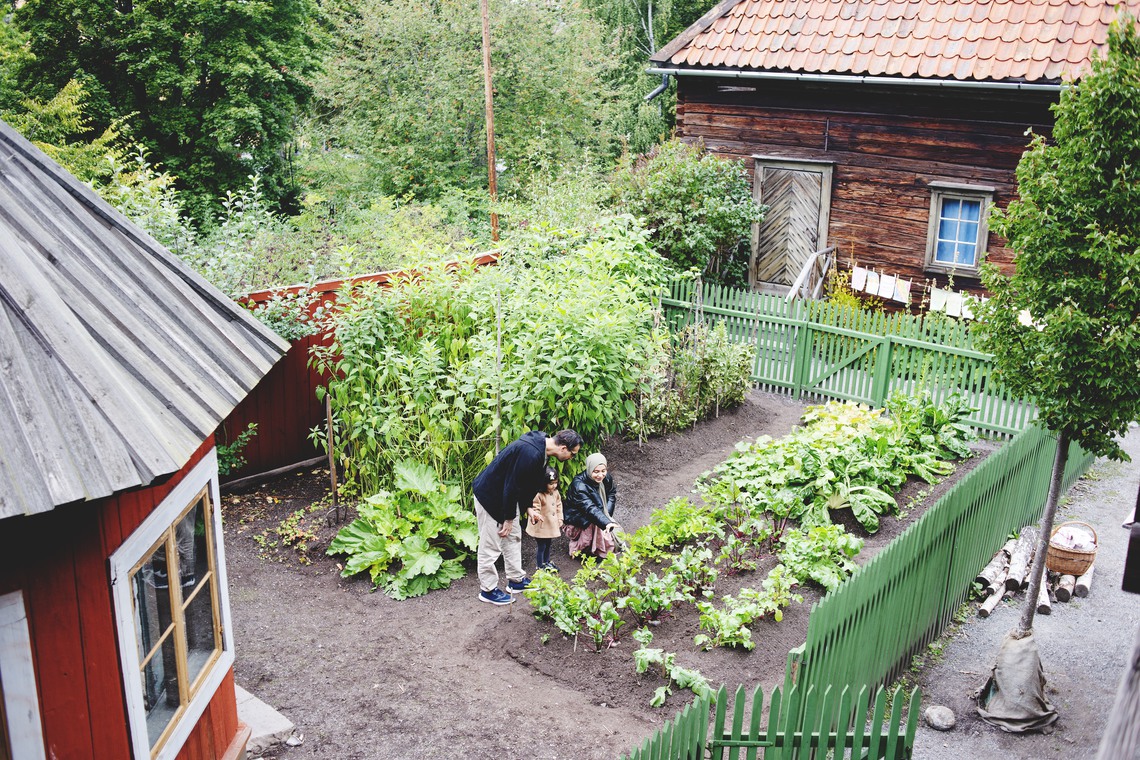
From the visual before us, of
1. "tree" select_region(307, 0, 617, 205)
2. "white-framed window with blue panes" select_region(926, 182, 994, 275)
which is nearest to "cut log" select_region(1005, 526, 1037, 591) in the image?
"white-framed window with blue panes" select_region(926, 182, 994, 275)

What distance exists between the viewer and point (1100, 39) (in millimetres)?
14062

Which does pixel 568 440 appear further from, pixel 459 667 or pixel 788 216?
pixel 788 216

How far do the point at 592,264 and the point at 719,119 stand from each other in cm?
753

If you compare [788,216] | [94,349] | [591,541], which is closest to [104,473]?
[94,349]

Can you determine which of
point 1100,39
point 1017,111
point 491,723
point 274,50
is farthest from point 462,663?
point 274,50

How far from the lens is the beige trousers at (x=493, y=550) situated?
7.79m

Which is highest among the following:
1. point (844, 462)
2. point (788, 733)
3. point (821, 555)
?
point (788, 733)

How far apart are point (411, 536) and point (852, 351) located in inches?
272

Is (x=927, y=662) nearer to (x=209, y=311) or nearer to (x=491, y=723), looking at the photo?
(x=491, y=723)

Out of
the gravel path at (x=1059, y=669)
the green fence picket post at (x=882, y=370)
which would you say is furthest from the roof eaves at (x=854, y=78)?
the gravel path at (x=1059, y=669)

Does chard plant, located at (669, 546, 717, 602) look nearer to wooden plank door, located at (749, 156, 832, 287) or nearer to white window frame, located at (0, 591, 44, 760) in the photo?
white window frame, located at (0, 591, 44, 760)

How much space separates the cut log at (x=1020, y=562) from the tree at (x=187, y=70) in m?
16.2

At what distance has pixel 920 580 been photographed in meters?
Answer: 6.98

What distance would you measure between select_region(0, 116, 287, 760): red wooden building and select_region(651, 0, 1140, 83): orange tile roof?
41.7 feet
